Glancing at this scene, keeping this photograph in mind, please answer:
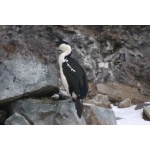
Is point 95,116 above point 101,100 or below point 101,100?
above

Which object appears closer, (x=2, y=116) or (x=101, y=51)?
(x=2, y=116)

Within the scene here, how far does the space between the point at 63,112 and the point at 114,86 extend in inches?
106

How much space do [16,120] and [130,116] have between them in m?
1.83

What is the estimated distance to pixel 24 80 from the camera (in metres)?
4.39

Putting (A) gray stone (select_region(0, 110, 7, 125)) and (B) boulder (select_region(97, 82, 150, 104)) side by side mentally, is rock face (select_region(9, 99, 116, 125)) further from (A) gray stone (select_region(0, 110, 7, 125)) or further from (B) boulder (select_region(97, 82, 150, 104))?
(B) boulder (select_region(97, 82, 150, 104))

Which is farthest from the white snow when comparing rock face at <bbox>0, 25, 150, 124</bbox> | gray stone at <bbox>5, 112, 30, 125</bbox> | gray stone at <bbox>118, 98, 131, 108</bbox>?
gray stone at <bbox>5, 112, 30, 125</bbox>

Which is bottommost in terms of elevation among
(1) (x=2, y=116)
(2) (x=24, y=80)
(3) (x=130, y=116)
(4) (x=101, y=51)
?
(3) (x=130, y=116)

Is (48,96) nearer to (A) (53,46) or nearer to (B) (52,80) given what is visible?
(B) (52,80)

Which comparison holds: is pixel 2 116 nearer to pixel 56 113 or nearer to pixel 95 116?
pixel 56 113

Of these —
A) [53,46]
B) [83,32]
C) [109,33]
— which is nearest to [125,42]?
[109,33]

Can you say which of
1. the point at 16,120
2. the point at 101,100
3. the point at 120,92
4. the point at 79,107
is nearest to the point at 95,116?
the point at 79,107

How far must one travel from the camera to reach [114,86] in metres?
6.62

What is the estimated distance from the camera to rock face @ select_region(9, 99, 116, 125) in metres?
4.03

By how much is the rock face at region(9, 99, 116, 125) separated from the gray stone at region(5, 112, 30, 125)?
101mm
